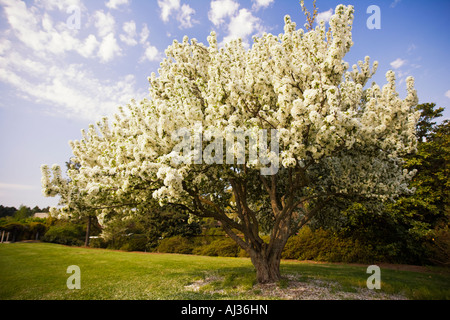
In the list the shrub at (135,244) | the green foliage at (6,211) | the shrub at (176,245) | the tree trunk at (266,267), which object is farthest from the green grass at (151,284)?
the green foliage at (6,211)

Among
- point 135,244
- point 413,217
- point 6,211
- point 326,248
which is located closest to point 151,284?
point 326,248

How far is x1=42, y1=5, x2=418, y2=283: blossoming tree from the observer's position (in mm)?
8172

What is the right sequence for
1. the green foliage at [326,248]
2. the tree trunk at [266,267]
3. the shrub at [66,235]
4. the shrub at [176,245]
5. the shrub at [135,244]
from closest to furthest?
the tree trunk at [266,267]
the green foliage at [326,248]
the shrub at [176,245]
the shrub at [135,244]
the shrub at [66,235]

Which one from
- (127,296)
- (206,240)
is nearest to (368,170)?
(127,296)

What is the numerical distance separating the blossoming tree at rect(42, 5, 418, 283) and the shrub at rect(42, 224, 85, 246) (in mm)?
31945

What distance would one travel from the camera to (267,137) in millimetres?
9242

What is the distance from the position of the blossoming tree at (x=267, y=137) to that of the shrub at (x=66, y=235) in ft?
105

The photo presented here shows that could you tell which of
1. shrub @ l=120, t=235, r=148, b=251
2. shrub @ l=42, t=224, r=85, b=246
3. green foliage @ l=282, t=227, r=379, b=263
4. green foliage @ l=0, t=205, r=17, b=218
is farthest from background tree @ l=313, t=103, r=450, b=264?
green foliage @ l=0, t=205, r=17, b=218

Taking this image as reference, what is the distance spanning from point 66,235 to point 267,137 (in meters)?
43.9

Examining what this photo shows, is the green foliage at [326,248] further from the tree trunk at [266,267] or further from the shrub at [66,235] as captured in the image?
the shrub at [66,235]

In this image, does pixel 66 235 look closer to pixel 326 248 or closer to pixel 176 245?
pixel 176 245

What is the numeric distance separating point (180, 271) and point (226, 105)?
12.6 meters

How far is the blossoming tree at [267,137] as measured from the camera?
26.8 feet
